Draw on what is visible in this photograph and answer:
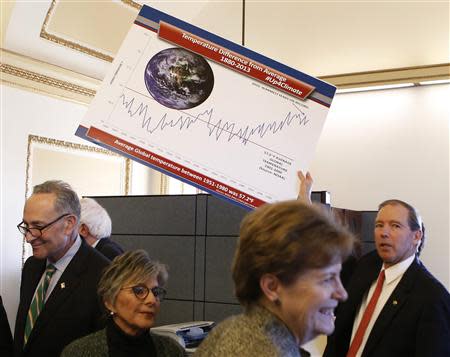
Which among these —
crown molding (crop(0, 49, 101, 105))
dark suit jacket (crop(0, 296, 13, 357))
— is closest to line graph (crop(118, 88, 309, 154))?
dark suit jacket (crop(0, 296, 13, 357))

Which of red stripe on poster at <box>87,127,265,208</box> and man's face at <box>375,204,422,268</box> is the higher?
red stripe on poster at <box>87,127,265,208</box>

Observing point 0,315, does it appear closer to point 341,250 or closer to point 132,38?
point 132,38

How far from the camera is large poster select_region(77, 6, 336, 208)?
7.09 ft

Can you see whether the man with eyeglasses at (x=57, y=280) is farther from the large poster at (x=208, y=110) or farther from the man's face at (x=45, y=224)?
the large poster at (x=208, y=110)

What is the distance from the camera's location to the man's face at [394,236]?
2926mm

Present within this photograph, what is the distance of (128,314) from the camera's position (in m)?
2.07

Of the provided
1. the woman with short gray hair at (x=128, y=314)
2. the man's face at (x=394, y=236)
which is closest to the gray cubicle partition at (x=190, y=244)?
the man's face at (x=394, y=236)

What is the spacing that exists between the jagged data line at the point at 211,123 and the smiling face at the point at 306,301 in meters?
1.06

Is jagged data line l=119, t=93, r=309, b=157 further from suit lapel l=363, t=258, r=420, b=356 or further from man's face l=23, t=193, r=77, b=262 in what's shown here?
suit lapel l=363, t=258, r=420, b=356

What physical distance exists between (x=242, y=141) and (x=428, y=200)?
401 cm

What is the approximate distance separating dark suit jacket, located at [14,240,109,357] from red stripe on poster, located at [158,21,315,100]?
2.78ft

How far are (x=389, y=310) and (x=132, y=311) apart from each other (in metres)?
1.16

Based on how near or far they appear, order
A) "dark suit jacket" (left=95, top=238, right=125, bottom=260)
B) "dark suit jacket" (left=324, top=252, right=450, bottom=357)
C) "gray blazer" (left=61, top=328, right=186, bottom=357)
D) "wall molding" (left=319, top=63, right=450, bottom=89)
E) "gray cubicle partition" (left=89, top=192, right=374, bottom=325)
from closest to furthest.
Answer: "gray blazer" (left=61, top=328, right=186, bottom=357), "dark suit jacket" (left=324, top=252, right=450, bottom=357), "dark suit jacket" (left=95, top=238, right=125, bottom=260), "gray cubicle partition" (left=89, top=192, right=374, bottom=325), "wall molding" (left=319, top=63, right=450, bottom=89)

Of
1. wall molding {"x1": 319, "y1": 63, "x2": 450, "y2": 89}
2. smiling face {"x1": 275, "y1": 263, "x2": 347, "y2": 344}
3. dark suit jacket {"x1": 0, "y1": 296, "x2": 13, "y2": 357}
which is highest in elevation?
wall molding {"x1": 319, "y1": 63, "x2": 450, "y2": 89}
